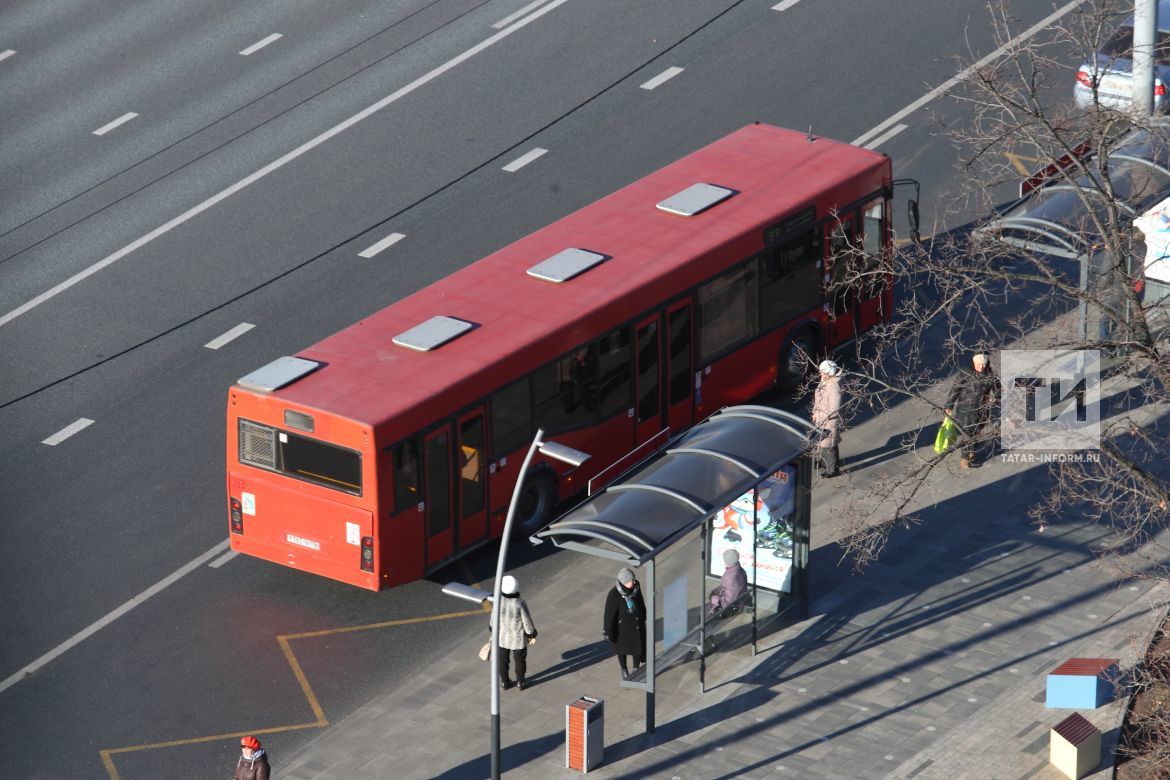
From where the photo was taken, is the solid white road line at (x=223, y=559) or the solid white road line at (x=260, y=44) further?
the solid white road line at (x=260, y=44)

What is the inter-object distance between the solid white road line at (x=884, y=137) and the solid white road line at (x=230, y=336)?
1135cm

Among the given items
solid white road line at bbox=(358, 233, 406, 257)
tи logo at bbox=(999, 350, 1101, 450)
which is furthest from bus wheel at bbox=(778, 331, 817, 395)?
solid white road line at bbox=(358, 233, 406, 257)

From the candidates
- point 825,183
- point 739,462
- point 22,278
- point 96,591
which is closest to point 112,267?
point 22,278

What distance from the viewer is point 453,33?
1676 inches

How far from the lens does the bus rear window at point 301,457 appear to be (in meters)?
26.5

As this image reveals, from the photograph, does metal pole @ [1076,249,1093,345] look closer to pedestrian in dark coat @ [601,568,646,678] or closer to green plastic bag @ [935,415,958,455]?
green plastic bag @ [935,415,958,455]

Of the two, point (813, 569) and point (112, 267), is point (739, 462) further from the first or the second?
point (112, 267)

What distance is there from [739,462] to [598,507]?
1.82 meters

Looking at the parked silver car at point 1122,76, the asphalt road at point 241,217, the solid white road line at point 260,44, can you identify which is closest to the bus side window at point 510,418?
the asphalt road at point 241,217

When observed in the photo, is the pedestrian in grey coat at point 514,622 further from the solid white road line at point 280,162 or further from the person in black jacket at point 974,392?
the solid white road line at point 280,162

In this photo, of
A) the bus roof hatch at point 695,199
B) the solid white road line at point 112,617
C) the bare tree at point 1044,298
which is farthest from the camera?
the bus roof hatch at point 695,199

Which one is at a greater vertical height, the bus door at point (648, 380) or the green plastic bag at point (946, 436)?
the bus door at point (648, 380)

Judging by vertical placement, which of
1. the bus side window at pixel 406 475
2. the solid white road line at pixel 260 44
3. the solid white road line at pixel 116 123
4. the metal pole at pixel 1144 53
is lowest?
the bus side window at pixel 406 475

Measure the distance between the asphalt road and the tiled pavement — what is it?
39.6 inches
